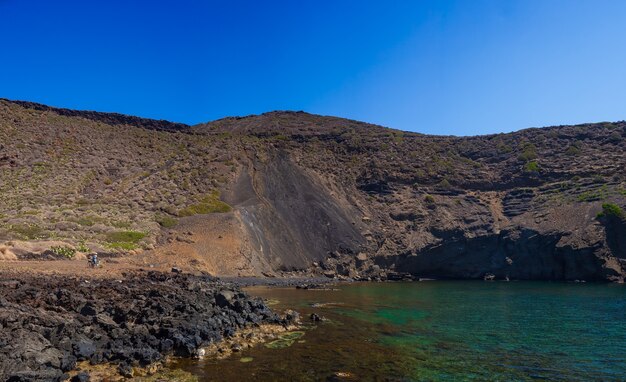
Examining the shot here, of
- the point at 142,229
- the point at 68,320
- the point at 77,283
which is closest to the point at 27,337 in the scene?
the point at 68,320

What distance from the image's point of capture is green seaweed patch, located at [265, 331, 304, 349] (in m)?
17.8

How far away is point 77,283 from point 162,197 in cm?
4103

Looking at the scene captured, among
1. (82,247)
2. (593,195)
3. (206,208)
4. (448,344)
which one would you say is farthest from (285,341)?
(593,195)

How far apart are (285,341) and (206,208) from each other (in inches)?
1695

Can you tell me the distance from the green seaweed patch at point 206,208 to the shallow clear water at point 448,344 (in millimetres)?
28207

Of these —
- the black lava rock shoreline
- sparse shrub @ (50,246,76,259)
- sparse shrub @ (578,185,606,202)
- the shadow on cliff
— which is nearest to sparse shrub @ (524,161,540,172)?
sparse shrub @ (578,185,606,202)

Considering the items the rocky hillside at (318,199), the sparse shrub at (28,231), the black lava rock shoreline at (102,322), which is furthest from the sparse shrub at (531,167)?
the sparse shrub at (28,231)

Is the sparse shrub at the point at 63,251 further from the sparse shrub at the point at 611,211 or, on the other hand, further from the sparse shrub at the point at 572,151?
the sparse shrub at the point at 572,151

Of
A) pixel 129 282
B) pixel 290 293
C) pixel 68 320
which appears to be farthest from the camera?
pixel 290 293

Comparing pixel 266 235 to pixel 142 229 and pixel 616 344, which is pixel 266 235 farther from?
pixel 616 344

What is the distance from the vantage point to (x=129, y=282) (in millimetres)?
25594

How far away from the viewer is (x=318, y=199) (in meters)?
69.1

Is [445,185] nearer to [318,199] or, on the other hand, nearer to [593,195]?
[593,195]

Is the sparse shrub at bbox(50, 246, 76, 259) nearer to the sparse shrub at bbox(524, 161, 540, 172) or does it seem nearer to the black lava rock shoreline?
the black lava rock shoreline
